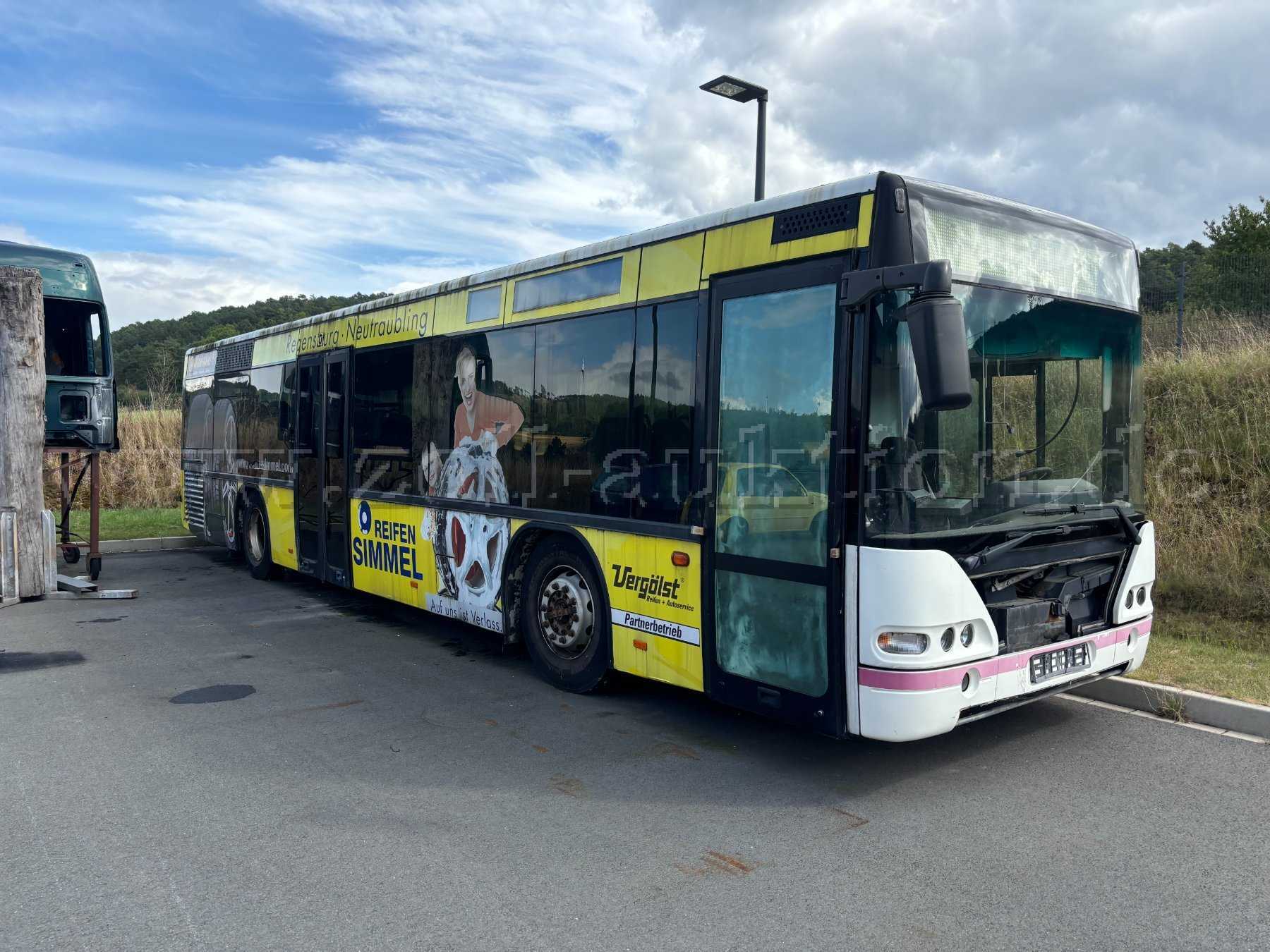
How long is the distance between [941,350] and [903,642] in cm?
136

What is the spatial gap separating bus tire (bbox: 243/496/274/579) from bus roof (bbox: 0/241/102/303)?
11.6 feet

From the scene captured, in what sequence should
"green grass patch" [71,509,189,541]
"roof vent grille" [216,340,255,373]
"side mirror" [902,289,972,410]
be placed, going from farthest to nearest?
"green grass patch" [71,509,189,541]
"roof vent grille" [216,340,255,373]
"side mirror" [902,289,972,410]

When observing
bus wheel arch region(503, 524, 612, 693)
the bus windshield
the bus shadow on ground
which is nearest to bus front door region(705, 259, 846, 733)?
the bus windshield

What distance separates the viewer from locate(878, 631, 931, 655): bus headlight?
14.3 ft

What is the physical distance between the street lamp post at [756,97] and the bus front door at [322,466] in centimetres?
522

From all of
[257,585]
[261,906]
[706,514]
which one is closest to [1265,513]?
[706,514]

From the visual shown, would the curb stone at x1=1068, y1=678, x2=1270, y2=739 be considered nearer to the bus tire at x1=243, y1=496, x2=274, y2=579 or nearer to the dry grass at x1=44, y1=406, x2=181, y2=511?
the bus tire at x1=243, y1=496, x2=274, y2=579

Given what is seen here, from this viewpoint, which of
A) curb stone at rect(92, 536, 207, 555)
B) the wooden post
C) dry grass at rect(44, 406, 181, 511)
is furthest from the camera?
dry grass at rect(44, 406, 181, 511)

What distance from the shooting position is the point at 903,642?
437cm

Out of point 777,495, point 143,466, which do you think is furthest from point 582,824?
point 143,466

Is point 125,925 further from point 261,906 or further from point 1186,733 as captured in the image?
point 1186,733

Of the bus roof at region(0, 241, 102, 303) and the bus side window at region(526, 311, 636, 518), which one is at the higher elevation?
the bus roof at region(0, 241, 102, 303)

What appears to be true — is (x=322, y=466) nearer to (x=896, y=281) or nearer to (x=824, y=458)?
(x=824, y=458)

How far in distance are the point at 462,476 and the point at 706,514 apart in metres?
2.98
